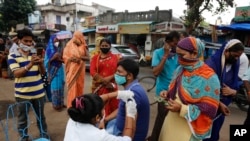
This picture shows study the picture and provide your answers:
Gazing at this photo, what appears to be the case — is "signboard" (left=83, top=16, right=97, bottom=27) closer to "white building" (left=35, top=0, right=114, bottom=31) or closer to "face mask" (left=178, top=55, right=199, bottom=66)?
"white building" (left=35, top=0, right=114, bottom=31)

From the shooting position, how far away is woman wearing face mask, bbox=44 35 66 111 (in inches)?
201

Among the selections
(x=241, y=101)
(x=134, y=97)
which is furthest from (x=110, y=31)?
(x=134, y=97)

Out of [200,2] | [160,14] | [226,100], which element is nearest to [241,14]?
[200,2]

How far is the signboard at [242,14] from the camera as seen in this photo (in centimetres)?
1197

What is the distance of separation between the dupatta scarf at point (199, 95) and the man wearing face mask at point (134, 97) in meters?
0.32

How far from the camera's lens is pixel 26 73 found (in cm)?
324

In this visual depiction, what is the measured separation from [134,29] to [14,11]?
1133 centimetres

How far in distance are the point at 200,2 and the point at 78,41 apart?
7.44 m

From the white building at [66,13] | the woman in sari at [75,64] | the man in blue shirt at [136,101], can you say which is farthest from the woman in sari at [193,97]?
the white building at [66,13]

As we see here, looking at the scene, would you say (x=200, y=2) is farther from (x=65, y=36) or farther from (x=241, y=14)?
(x=65, y=36)

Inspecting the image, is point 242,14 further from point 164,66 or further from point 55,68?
→ point 164,66

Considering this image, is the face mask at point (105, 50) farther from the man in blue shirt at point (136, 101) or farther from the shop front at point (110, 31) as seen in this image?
the shop front at point (110, 31)

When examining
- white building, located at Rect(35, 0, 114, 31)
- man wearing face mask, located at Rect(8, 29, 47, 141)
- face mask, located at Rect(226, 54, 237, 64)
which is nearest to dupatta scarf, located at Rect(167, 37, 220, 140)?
face mask, located at Rect(226, 54, 237, 64)

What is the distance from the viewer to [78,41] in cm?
454
